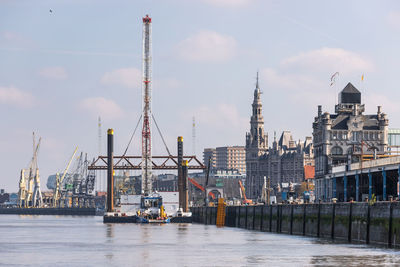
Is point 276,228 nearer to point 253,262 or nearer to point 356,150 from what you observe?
point 253,262

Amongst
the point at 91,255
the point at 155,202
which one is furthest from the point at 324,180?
the point at 91,255

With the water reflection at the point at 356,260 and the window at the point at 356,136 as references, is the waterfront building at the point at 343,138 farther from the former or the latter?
the water reflection at the point at 356,260

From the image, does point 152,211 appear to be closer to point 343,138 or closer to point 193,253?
point 343,138

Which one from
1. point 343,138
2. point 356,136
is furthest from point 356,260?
point 356,136

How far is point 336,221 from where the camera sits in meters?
97.1

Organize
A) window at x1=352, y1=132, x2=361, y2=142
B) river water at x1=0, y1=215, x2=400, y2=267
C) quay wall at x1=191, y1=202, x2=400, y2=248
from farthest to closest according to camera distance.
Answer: window at x1=352, y1=132, x2=361, y2=142 → quay wall at x1=191, y1=202, x2=400, y2=248 → river water at x1=0, y1=215, x2=400, y2=267

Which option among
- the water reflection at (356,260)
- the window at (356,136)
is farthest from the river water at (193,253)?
the window at (356,136)


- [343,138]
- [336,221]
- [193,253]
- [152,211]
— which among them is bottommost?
[152,211]

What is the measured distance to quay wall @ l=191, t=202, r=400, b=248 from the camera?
78.8 m

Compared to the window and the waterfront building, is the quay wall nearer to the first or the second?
the waterfront building

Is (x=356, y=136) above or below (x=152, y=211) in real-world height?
above

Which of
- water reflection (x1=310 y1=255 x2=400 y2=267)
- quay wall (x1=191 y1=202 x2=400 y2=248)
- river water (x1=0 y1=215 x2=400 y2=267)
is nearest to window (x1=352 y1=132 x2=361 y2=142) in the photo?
quay wall (x1=191 y1=202 x2=400 y2=248)

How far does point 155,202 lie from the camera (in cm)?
18350

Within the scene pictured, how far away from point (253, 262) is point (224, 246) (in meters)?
21.1
